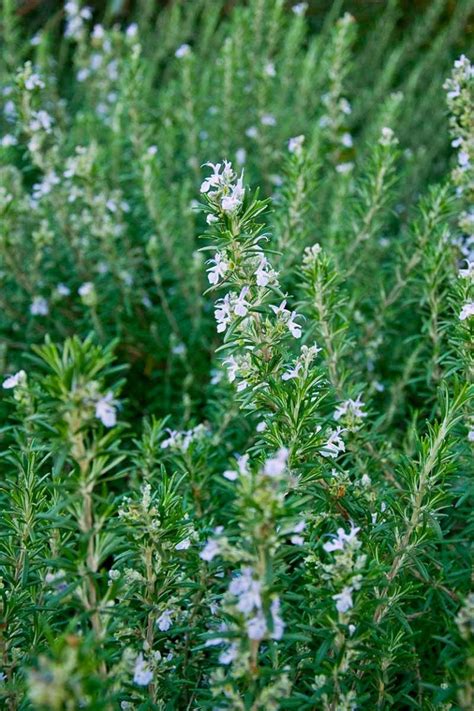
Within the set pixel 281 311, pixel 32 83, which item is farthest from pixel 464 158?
pixel 32 83

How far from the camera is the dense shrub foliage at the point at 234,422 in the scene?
1454 mm

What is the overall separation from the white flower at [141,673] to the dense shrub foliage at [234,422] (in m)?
Answer: 0.01

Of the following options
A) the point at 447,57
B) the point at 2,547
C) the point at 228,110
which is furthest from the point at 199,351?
the point at 447,57

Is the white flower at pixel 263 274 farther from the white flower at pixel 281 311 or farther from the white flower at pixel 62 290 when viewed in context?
the white flower at pixel 62 290

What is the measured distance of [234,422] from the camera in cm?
274

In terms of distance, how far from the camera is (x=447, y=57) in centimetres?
553

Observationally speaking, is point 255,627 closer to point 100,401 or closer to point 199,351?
point 100,401

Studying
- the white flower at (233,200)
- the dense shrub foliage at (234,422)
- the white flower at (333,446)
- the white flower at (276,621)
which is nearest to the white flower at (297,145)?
the dense shrub foliage at (234,422)

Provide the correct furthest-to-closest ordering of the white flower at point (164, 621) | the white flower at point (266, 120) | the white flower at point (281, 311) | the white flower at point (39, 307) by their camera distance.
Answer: the white flower at point (266, 120), the white flower at point (39, 307), the white flower at point (281, 311), the white flower at point (164, 621)

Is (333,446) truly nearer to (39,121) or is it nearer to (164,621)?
(164,621)

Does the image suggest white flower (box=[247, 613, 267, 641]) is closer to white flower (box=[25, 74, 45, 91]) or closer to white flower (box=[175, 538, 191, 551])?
white flower (box=[175, 538, 191, 551])

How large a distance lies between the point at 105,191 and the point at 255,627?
265 cm

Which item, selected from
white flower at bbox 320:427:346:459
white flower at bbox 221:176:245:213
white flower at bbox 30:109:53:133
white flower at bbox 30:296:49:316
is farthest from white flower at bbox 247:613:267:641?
white flower at bbox 30:109:53:133

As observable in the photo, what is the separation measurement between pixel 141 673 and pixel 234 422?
1239 millimetres
